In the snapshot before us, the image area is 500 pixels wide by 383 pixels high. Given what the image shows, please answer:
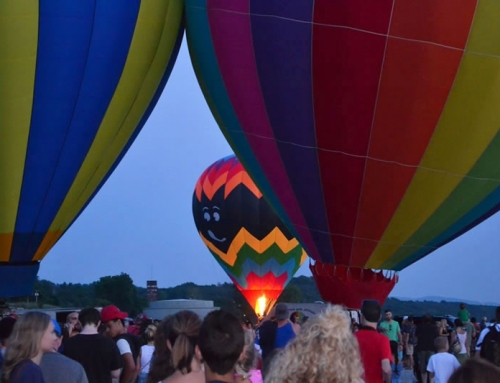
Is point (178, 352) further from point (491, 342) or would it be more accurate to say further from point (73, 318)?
point (491, 342)

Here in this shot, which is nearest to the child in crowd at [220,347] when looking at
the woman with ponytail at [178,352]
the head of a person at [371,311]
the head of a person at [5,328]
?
the woman with ponytail at [178,352]

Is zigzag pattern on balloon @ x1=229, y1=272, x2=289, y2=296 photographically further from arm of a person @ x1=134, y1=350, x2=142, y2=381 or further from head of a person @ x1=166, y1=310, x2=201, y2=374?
head of a person @ x1=166, y1=310, x2=201, y2=374

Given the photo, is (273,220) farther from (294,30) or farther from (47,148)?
(294,30)

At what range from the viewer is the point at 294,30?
8492 millimetres

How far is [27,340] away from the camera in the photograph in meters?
3.52

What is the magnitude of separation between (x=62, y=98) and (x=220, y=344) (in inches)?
302

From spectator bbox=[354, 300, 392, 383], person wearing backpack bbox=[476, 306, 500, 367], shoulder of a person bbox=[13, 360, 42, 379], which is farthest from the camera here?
person wearing backpack bbox=[476, 306, 500, 367]

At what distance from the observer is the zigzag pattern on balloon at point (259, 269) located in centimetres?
1867

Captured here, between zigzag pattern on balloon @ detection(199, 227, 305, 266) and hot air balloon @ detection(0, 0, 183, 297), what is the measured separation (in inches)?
300

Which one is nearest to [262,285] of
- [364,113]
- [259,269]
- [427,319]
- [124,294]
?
[259,269]

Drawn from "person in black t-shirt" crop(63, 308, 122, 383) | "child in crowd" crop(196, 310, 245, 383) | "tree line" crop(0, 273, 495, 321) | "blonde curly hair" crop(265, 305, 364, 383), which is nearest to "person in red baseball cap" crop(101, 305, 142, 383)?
"person in black t-shirt" crop(63, 308, 122, 383)

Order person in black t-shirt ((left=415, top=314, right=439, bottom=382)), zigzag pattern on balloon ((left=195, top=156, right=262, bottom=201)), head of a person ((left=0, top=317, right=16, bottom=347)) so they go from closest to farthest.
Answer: head of a person ((left=0, top=317, right=16, bottom=347)), person in black t-shirt ((left=415, top=314, right=439, bottom=382)), zigzag pattern on balloon ((left=195, top=156, right=262, bottom=201))

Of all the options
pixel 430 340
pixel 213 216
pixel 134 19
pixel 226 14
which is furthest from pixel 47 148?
pixel 213 216

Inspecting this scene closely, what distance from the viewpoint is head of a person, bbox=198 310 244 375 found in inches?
110
